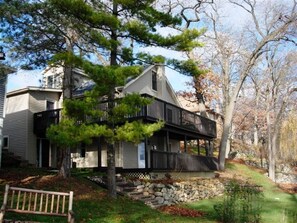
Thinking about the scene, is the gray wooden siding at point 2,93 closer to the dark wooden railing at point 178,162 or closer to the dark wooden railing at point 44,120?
the dark wooden railing at point 44,120

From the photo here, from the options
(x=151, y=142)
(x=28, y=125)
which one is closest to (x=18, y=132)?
(x=28, y=125)

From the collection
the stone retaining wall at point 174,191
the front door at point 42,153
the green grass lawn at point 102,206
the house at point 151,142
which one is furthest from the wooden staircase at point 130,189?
the front door at point 42,153

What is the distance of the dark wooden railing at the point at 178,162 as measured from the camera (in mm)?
18328

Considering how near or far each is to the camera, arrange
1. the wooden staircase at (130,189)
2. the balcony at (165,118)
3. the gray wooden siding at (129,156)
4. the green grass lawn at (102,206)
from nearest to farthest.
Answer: the green grass lawn at (102,206) < the wooden staircase at (130,189) < the balcony at (165,118) < the gray wooden siding at (129,156)

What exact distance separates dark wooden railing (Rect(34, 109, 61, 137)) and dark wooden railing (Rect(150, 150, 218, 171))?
664 centimetres

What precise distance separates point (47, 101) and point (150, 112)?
339 inches

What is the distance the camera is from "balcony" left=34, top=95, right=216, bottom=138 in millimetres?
18675

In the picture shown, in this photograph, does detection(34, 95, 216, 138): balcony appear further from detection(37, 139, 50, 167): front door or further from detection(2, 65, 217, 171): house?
detection(37, 139, 50, 167): front door

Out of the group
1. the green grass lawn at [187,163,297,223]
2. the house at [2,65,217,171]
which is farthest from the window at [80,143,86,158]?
the green grass lawn at [187,163,297,223]


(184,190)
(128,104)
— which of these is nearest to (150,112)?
(184,190)

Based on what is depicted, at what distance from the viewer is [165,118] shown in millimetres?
19891

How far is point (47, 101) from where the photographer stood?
78.7 feet

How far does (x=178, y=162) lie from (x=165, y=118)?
260 cm

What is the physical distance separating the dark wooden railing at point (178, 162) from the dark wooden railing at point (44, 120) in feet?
21.8
